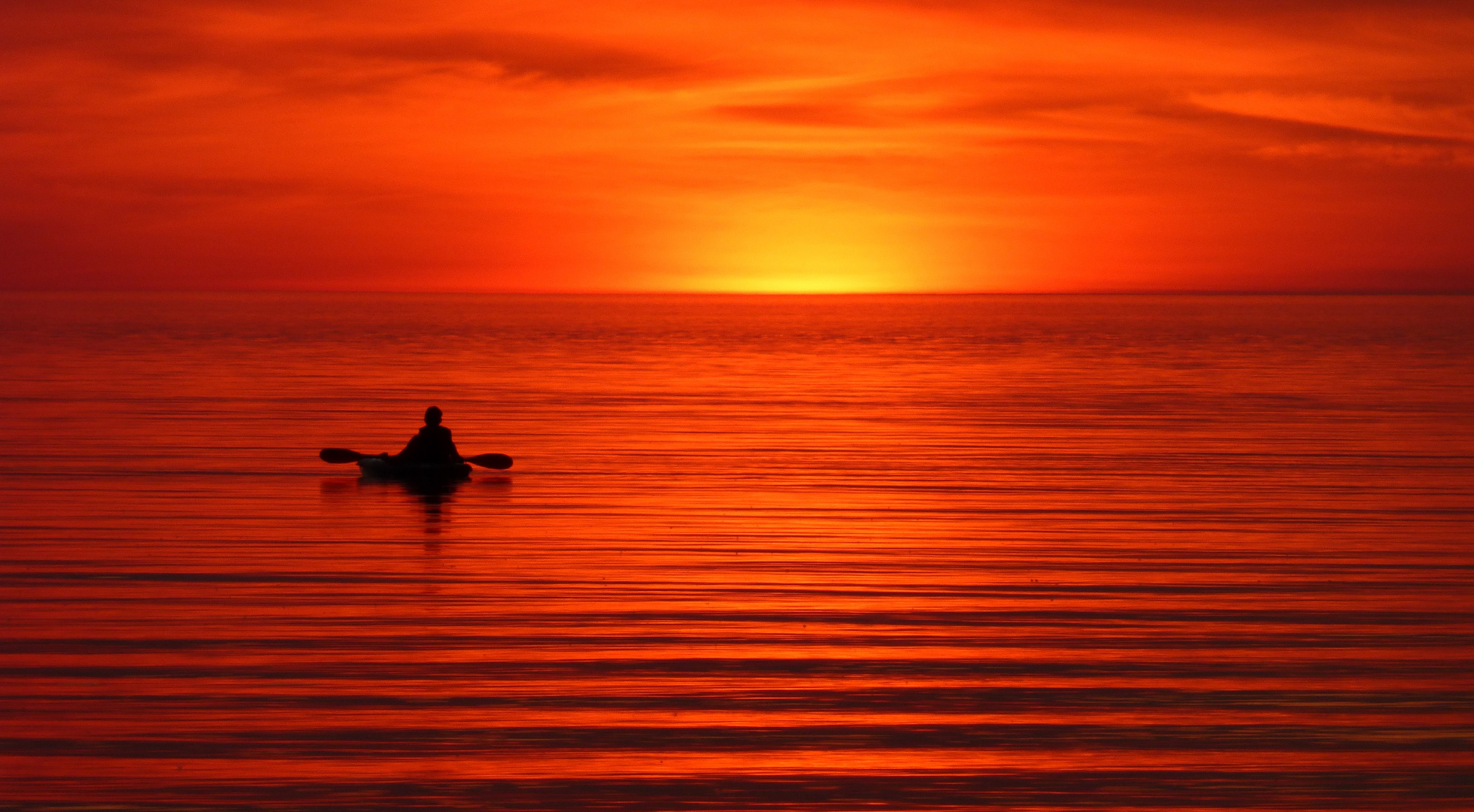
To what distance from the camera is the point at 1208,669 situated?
10.6 metres

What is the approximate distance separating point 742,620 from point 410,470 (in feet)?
31.4

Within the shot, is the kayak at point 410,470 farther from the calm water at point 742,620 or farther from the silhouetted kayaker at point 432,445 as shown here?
the calm water at point 742,620

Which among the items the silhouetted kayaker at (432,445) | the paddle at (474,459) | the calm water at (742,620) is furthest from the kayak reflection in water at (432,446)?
the paddle at (474,459)

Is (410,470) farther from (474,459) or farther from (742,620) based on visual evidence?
(742,620)

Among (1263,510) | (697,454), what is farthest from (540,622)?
(697,454)

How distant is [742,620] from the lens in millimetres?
11898

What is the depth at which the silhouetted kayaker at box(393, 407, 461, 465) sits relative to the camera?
66.4ft

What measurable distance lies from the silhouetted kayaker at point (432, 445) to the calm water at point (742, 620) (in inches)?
27.9

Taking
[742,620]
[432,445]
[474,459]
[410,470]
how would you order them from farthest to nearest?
[474,459] → [410,470] → [432,445] → [742,620]

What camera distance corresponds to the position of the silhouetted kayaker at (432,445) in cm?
2023

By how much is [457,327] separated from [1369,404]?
304 feet

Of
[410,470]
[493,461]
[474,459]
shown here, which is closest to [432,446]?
[410,470]

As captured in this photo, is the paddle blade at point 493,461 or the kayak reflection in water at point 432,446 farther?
the paddle blade at point 493,461

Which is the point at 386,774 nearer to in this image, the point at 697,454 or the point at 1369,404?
the point at 697,454
